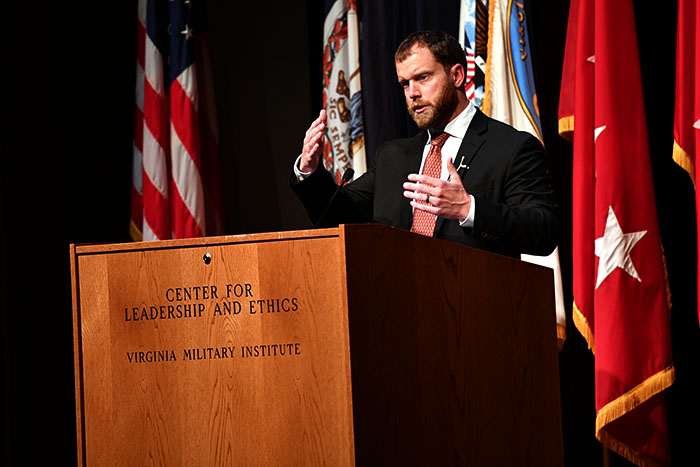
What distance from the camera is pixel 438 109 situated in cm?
254

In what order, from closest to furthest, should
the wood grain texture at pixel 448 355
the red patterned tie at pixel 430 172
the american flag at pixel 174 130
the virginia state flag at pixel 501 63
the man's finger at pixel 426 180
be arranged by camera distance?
1. the wood grain texture at pixel 448 355
2. the man's finger at pixel 426 180
3. the red patterned tie at pixel 430 172
4. the virginia state flag at pixel 501 63
5. the american flag at pixel 174 130

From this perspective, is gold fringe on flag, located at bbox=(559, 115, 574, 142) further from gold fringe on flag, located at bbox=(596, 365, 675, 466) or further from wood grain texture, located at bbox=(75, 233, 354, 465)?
wood grain texture, located at bbox=(75, 233, 354, 465)

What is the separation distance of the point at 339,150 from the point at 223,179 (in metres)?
0.87

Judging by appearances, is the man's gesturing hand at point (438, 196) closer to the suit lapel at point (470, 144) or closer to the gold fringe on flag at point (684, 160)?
the suit lapel at point (470, 144)

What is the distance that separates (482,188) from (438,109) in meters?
0.33

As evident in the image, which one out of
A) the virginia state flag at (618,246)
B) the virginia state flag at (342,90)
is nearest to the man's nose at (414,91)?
the virginia state flag at (618,246)

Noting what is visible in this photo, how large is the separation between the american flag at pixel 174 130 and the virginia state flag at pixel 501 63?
4.50ft

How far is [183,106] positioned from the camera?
396cm

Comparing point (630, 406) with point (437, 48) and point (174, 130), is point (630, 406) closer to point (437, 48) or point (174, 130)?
point (437, 48)

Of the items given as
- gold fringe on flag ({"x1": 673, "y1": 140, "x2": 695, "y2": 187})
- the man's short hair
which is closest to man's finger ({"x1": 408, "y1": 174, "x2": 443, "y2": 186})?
the man's short hair

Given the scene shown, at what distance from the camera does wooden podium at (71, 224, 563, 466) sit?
1418mm

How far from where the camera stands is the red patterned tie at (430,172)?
7.48 ft

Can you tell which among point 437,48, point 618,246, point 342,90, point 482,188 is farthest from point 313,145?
point 342,90

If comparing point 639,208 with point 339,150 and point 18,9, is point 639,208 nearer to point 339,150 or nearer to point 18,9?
point 339,150
